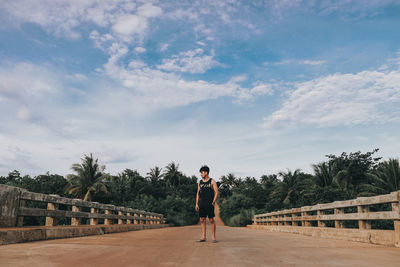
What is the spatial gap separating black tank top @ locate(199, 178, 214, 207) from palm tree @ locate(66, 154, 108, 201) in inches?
1402

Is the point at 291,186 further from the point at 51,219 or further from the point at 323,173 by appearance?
the point at 51,219

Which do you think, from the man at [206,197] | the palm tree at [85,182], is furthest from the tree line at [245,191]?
the man at [206,197]

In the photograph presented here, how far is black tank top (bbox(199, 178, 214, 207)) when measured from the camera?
716cm

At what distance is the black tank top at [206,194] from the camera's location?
7.16 metres

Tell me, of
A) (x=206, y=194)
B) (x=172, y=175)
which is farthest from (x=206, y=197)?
(x=172, y=175)

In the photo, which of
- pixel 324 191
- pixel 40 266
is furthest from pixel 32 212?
pixel 324 191

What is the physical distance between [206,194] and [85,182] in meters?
37.4

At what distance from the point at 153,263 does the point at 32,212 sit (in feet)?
13.7

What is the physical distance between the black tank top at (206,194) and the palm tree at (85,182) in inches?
1402

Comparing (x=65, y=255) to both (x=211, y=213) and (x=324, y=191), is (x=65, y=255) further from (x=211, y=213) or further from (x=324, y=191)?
(x=324, y=191)

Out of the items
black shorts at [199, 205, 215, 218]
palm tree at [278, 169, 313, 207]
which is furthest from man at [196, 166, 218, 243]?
palm tree at [278, 169, 313, 207]

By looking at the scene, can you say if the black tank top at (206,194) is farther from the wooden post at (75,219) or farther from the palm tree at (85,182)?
the palm tree at (85,182)

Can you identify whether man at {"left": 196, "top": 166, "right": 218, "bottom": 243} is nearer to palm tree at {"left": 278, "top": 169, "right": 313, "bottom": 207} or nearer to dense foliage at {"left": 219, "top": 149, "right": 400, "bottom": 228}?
dense foliage at {"left": 219, "top": 149, "right": 400, "bottom": 228}

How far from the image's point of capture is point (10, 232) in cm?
538
